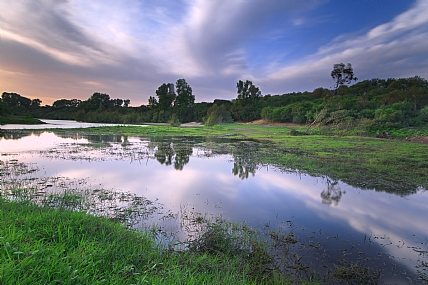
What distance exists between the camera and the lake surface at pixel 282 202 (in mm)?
4695

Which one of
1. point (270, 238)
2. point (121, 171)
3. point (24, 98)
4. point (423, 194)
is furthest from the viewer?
point (24, 98)

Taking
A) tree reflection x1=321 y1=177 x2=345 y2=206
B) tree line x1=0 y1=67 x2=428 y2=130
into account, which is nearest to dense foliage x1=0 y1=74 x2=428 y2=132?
tree line x1=0 y1=67 x2=428 y2=130

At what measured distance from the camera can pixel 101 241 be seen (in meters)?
3.73

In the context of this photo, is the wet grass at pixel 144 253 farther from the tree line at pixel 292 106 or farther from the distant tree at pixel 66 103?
the distant tree at pixel 66 103

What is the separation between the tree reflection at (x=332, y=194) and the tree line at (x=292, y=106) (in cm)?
2456

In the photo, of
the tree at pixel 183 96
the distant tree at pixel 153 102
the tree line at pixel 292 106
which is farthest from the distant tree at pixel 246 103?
the distant tree at pixel 153 102

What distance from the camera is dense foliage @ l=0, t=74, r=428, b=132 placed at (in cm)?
3262

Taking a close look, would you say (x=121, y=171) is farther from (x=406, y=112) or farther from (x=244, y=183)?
(x=406, y=112)

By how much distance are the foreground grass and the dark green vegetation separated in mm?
30633

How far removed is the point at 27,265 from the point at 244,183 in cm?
781

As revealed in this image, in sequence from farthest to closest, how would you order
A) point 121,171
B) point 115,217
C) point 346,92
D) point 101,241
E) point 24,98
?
point 24,98 → point 346,92 → point 121,171 → point 115,217 → point 101,241

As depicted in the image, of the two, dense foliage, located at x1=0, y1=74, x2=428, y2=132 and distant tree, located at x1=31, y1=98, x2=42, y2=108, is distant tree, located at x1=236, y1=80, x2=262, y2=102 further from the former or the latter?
distant tree, located at x1=31, y1=98, x2=42, y2=108

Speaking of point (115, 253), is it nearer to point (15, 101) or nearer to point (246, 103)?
point (246, 103)

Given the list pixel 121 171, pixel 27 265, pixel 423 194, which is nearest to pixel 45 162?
pixel 121 171
